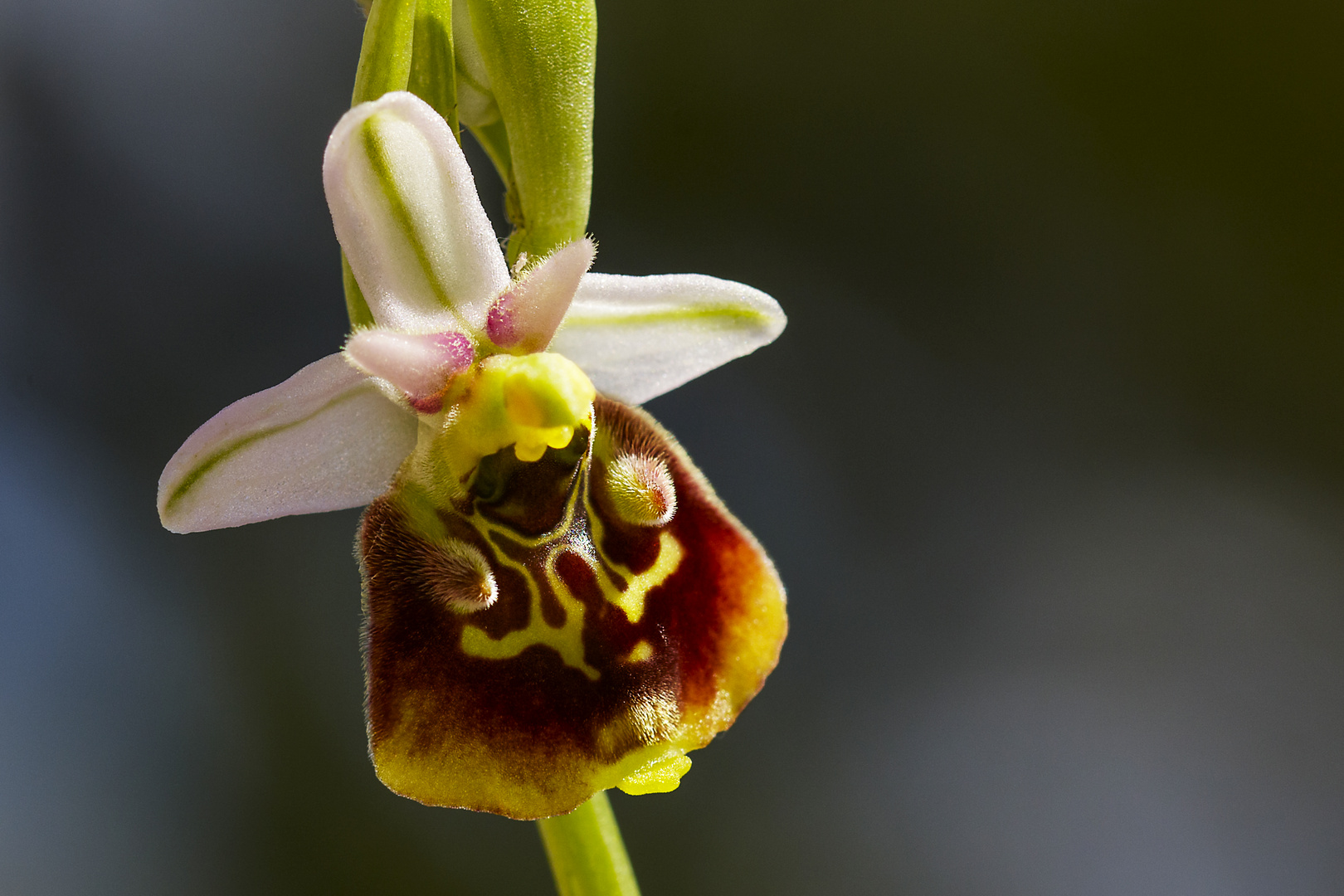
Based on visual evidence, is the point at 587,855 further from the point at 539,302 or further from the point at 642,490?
the point at 539,302

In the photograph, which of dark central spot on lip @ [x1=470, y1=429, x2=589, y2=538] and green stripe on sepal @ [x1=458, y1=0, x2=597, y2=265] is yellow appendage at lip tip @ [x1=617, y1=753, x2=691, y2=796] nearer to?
dark central spot on lip @ [x1=470, y1=429, x2=589, y2=538]

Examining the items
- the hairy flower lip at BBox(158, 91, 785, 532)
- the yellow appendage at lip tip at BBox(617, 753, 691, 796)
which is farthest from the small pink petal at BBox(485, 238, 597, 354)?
the yellow appendage at lip tip at BBox(617, 753, 691, 796)

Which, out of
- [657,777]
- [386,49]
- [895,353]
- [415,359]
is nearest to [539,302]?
[415,359]

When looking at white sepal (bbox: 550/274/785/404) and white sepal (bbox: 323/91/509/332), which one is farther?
white sepal (bbox: 550/274/785/404)

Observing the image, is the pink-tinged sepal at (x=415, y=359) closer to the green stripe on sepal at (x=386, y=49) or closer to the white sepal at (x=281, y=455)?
the white sepal at (x=281, y=455)

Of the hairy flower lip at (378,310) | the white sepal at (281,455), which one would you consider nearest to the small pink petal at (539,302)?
the hairy flower lip at (378,310)

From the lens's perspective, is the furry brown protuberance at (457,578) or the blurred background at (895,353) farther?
the blurred background at (895,353)

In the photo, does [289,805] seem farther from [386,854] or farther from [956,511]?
[956,511]
